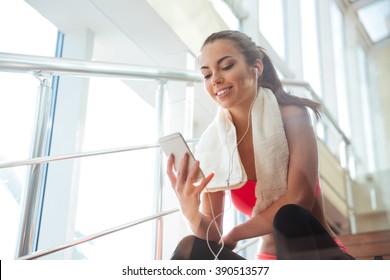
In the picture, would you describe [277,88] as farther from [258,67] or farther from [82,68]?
[82,68]

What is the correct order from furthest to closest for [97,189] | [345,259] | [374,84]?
[374,84], [97,189], [345,259]

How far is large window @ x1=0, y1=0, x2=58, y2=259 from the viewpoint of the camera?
762 millimetres

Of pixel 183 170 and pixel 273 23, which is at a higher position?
pixel 273 23

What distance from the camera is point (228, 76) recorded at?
809 millimetres

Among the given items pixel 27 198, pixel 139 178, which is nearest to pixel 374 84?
pixel 139 178

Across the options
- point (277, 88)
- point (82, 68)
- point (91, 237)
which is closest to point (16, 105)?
point (82, 68)

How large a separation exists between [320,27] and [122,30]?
1.38ft

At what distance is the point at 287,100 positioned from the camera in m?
0.82

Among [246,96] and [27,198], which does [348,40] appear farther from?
[27,198]

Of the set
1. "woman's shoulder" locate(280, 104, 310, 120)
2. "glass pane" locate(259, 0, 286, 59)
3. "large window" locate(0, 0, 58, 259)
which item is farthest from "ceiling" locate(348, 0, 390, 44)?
"large window" locate(0, 0, 58, 259)

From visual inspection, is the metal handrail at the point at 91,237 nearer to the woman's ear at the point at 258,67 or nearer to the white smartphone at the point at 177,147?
the white smartphone at the point at 177,147

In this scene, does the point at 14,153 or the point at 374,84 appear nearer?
the point at 14,153

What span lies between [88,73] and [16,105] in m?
0.14

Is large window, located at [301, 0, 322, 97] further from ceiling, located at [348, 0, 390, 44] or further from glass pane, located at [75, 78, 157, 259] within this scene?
glass pane, located at [75, 78, 157, 259]
